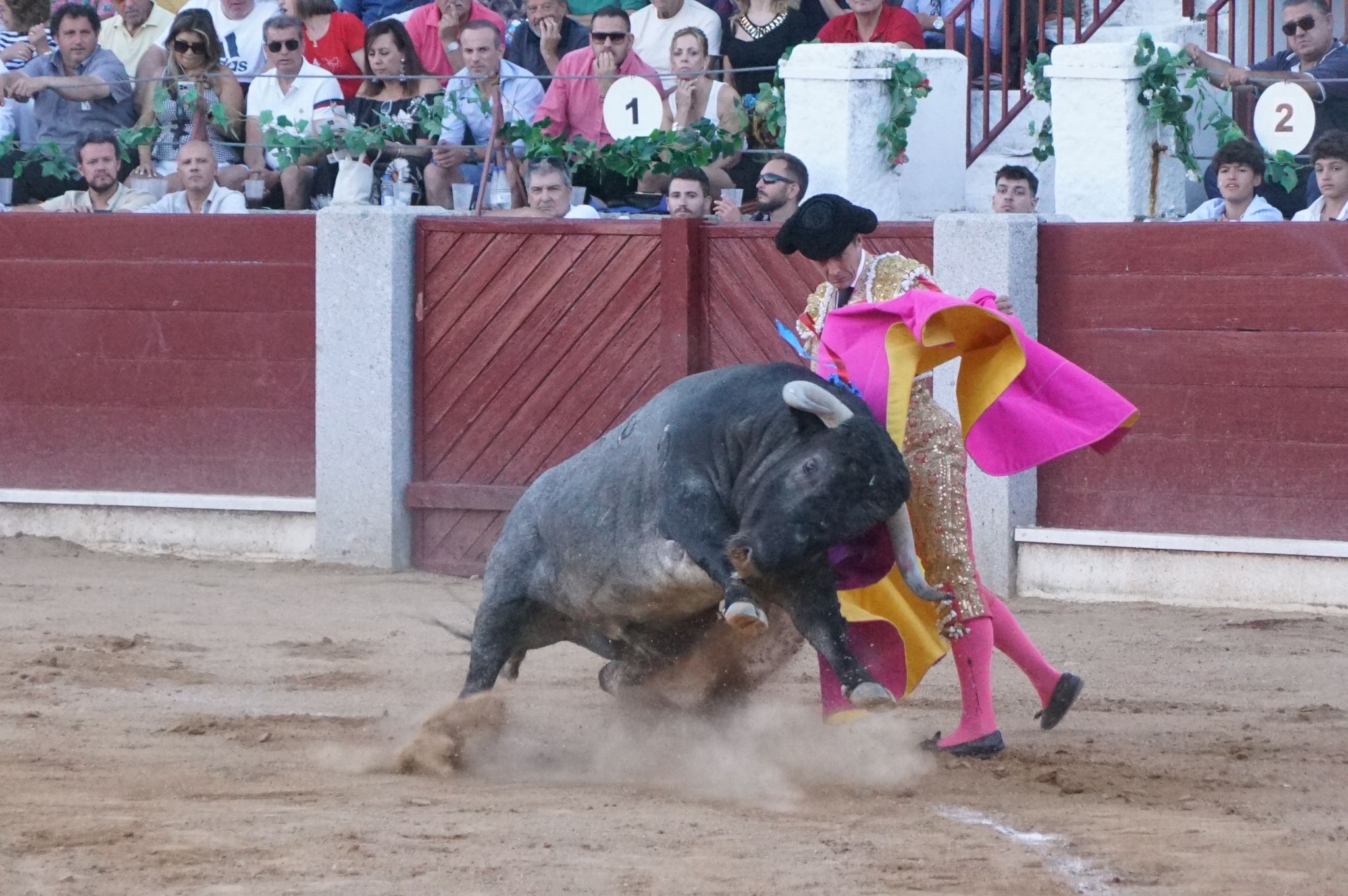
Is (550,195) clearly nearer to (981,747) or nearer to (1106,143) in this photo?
(1106,143)

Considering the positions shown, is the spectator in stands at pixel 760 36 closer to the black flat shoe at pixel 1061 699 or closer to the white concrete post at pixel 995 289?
the white concrete post at pixel 995 289

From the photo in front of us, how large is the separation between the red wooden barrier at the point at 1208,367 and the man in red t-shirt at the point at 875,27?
1.58m

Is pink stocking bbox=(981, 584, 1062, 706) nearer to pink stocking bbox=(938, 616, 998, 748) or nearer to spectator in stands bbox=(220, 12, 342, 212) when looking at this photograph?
pink stocking bbox=(938, 616, 998, 748)

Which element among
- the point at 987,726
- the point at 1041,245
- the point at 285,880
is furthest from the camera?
the point at 1041,245

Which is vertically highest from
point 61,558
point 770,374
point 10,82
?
point 10,82

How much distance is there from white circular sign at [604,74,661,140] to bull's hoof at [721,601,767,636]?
3.99 meters

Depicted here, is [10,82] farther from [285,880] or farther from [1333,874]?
[1333,874]

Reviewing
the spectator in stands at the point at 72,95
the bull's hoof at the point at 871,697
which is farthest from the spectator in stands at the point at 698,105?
the bull's hoof at the point at 871,697

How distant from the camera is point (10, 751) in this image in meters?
4.21

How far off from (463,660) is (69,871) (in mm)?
2603


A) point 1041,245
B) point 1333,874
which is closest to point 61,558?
point 1041,245

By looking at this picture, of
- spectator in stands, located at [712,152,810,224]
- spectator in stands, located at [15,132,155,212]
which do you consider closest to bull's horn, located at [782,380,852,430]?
spectator in stands, located at [712,152,810,224]

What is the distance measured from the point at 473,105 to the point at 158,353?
1593 mm

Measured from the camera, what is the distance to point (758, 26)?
8.12m
